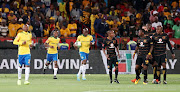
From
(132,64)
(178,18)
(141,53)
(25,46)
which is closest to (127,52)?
(132,64)

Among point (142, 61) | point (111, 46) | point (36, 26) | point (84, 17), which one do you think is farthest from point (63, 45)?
point (142, 61)

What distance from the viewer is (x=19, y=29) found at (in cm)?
2580

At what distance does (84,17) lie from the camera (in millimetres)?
28422

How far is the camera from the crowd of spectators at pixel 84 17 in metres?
26.7

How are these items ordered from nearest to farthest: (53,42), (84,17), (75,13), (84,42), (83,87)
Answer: (83,87) < (84,42) < (53,42) < (84,17) < (75,13)

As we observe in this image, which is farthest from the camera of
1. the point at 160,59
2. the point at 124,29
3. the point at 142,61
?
the point at 124,29

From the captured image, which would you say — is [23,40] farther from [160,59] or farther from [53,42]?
[160,59]

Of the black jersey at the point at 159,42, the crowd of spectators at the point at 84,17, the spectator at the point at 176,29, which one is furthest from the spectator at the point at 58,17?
the black jersey at the point at 159,42

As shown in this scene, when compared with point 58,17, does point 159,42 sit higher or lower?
lower

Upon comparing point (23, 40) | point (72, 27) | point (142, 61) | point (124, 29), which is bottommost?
point (142, 61)

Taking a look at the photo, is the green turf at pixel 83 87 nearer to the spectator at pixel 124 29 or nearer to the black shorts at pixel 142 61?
the black shorts at pixel 142 61

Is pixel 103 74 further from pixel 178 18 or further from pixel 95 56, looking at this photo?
pixel 178 18

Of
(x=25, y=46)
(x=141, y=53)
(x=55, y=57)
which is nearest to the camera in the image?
(x=25, y=46)

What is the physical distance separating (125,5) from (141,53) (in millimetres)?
12355
